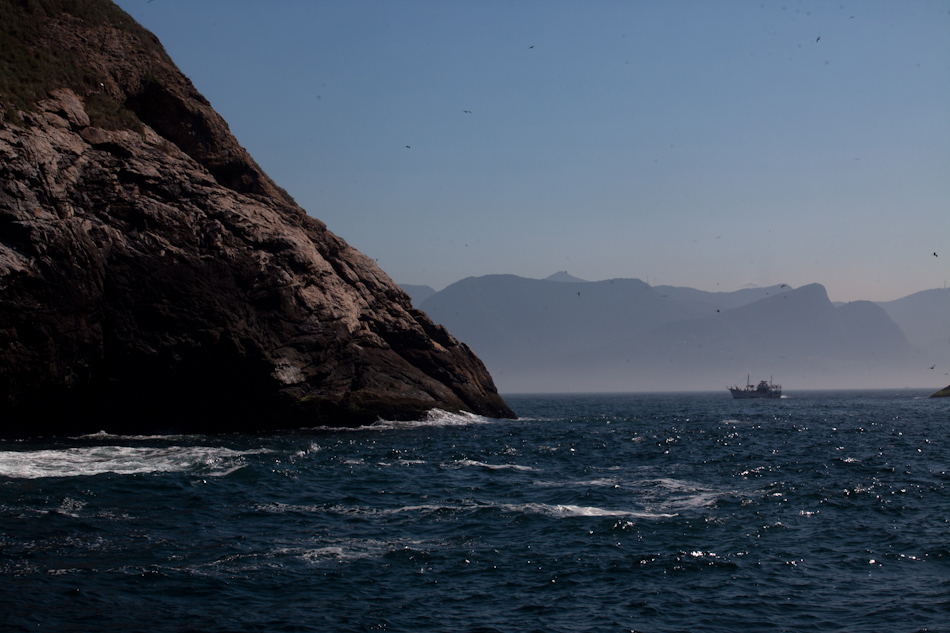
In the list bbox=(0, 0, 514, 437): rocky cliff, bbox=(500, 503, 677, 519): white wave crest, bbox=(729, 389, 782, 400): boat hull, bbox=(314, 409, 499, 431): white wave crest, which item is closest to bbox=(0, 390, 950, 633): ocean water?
bbox=(500, 503, 677, 519): white wave crest

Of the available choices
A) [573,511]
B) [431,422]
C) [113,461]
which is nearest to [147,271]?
[113,461]

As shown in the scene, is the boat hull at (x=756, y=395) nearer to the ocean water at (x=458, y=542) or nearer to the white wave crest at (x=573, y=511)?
the ocean water at (x=458, y=542)

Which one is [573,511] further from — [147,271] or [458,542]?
[147,271]

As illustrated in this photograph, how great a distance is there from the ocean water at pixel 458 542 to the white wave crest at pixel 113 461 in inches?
6.0

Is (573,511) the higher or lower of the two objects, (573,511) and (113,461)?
the lower

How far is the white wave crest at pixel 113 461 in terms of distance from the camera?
2403cm

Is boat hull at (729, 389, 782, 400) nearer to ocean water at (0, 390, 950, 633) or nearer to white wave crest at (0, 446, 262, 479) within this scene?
ocean water at (0, 390, 950, 633)

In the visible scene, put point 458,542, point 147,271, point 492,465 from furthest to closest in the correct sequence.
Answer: point 147,271 < point 492,465 < point 458,542

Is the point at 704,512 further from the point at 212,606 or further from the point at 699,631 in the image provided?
the point at 212,606

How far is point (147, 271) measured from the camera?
122ft

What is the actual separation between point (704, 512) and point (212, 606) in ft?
46.5

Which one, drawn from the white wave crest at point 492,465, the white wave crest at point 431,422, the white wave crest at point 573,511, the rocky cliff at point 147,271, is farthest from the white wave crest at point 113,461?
the white wave crest at point 431,422

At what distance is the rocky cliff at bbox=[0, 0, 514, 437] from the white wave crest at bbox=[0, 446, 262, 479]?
269 inches

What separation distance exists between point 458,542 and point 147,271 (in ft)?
89.0
